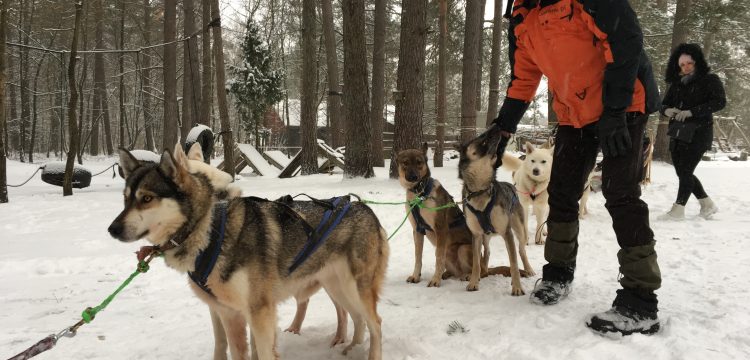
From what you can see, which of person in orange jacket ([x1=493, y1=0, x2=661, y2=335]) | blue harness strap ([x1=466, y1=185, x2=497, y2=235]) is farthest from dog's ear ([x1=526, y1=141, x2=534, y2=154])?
person in orange jacket ([x1=493, y1=0, x2=661, y2=335])

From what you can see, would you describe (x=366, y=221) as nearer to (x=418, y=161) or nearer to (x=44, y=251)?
(x=418, y=161)

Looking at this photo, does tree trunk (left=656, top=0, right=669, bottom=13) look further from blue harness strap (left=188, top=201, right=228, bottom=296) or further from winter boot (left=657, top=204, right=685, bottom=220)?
blue harness strap (left=188, top=201, right=228, bottom=296)

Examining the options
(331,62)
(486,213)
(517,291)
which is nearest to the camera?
(517,291)

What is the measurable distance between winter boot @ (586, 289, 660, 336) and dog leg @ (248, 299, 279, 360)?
6.67 ft

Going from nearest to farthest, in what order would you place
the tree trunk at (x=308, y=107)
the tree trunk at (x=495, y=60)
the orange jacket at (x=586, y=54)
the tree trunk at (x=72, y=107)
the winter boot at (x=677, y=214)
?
the orange jacket at (x=586, y=54) → the winter boot at (x=677, y=214) → the tree trunk at (x=72, y=107) → the tree trunk at (x=308, y=107) → the tree trunk at (x=495, y=60)

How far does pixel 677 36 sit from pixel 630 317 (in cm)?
1576

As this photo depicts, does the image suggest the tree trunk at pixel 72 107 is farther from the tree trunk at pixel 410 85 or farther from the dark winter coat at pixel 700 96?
the dark winter coat at pixel 700 96

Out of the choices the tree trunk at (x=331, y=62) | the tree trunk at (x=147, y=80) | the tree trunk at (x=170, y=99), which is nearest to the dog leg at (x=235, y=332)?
the tree trunk at (x=331, y=62)

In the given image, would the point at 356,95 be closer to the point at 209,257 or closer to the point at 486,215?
the point at 486,215

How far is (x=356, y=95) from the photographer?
10047mm

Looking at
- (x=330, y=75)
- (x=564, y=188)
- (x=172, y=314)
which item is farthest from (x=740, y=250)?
(x=330, y=75)

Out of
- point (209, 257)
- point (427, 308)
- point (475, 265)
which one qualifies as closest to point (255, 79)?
point (475, 265)

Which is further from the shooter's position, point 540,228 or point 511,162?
point 511,162

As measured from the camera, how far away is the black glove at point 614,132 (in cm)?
271
